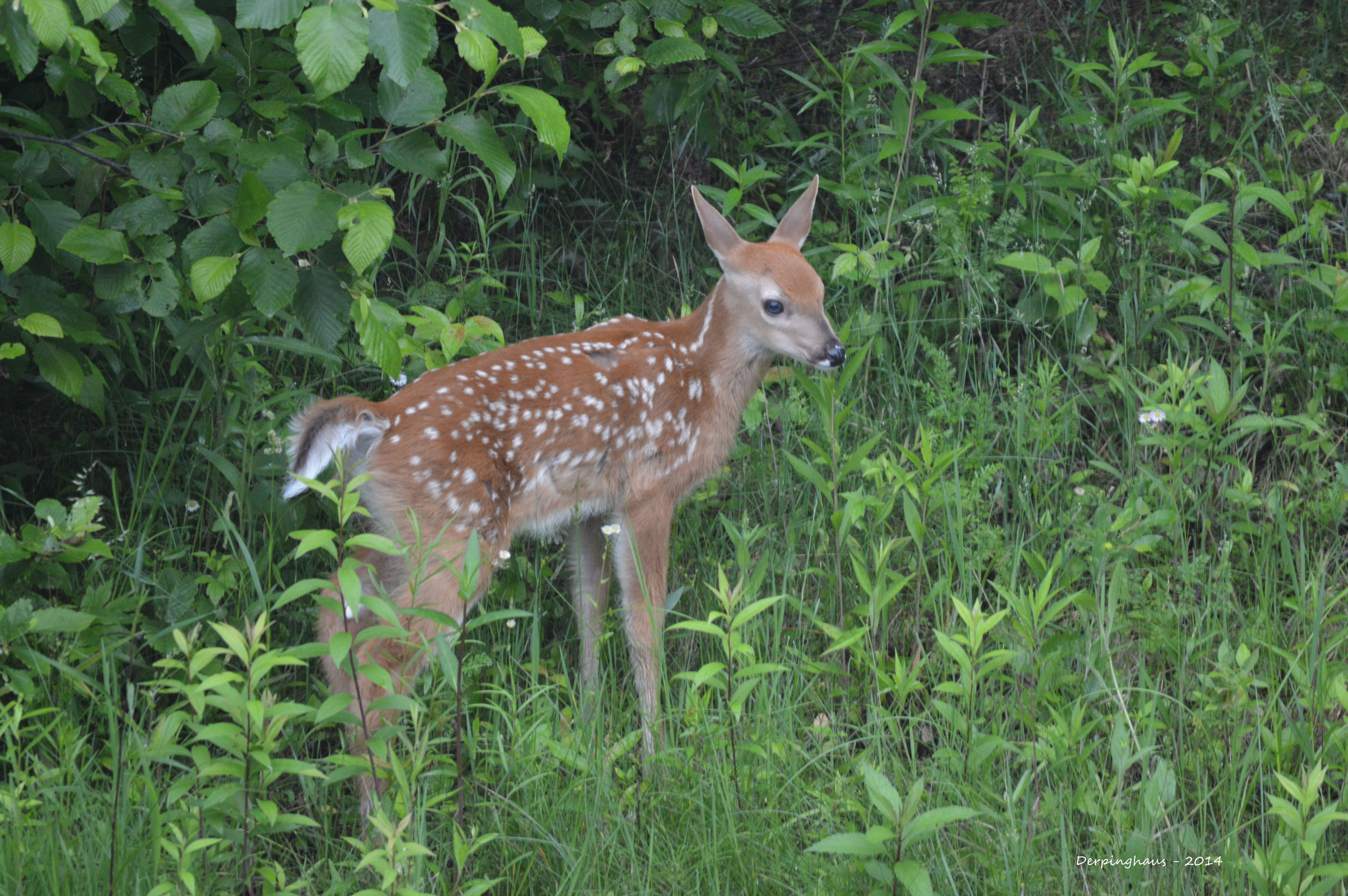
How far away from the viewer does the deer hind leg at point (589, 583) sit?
3980 millimetres

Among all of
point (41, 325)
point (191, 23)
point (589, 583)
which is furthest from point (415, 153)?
point (589, 583)

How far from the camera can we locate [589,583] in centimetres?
433

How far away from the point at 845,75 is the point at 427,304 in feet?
6.20

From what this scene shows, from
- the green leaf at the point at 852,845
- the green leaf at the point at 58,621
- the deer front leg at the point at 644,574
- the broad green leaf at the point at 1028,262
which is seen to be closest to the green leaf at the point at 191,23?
the green leaf at the point at 58,621

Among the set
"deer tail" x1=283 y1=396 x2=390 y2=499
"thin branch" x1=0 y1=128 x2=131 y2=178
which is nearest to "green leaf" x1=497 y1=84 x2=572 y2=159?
"deer tail" x1=283 y1=396 x2=390 y2=499

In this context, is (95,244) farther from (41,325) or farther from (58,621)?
(58,621)

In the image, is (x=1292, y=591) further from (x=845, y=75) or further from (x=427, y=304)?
(x=427, y=304)

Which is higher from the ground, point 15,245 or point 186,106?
point 186,106

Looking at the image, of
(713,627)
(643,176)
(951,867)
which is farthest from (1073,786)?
(643,176)

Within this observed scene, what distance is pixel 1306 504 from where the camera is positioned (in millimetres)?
4223

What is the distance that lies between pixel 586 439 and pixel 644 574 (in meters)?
0.48

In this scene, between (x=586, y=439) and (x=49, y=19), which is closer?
(x=49, y=19)

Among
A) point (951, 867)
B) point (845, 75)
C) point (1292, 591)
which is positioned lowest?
point (1292, 591)

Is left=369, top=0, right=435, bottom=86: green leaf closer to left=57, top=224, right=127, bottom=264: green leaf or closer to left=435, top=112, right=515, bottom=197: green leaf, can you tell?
left=435, top=112, right=515, bottom=197: green leaf
